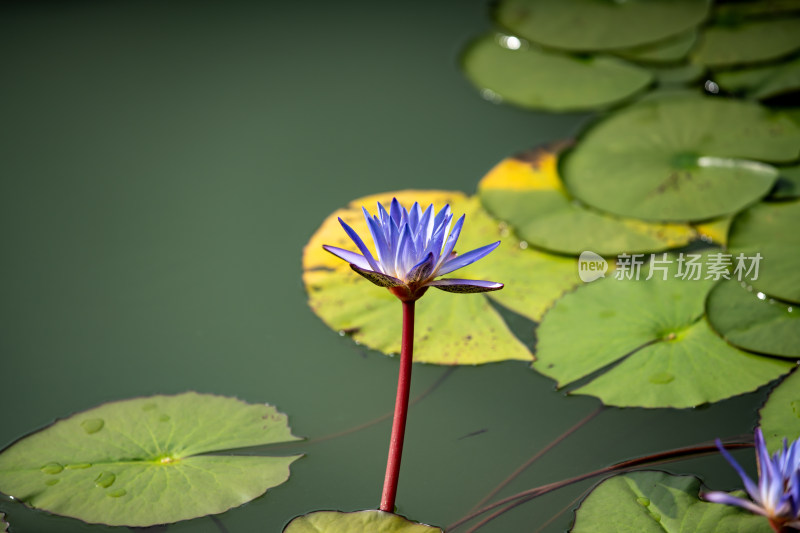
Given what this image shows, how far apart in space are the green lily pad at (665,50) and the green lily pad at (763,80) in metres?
0.19

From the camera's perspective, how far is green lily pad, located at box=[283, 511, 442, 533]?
1.29m

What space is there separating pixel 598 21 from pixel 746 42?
22.7 inches

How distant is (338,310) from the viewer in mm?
1908

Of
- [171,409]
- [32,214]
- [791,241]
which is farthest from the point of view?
[32,214]

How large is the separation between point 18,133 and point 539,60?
197 centimetres

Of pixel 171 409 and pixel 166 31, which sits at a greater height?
pixel 166 31

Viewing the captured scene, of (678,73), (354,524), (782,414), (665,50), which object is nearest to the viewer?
(354,524)

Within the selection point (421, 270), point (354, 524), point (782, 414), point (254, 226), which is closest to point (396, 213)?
point (421, 270)

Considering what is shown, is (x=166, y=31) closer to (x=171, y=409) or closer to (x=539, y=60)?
(x=539, y=60)

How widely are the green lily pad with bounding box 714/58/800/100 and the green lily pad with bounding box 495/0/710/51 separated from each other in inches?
13.4

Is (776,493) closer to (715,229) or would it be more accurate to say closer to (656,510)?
(656,510)

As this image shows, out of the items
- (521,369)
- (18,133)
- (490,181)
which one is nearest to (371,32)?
(490,181)

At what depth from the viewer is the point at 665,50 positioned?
113 inches

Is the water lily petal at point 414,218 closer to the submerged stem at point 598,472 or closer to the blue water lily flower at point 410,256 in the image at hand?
the blue water lily flower at point 410,256
